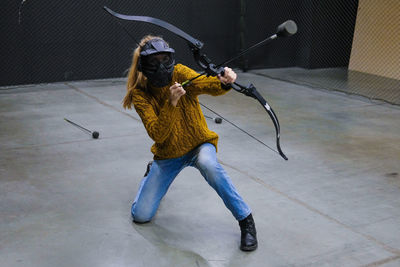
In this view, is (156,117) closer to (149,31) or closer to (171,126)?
(171,126)

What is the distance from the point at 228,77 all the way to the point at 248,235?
38.4 inches

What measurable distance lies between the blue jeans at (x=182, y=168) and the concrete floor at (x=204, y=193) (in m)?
0.14

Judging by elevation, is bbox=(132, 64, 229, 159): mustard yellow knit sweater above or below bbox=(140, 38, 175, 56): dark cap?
below

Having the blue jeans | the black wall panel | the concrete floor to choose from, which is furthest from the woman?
the black wall panel

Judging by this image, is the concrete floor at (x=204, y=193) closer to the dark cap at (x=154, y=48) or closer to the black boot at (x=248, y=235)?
the black boot at (x=248, y=235)

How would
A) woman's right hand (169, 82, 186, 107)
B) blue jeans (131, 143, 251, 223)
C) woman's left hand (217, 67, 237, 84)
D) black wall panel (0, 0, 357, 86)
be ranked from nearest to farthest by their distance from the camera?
woman's right hand (169, 82, 186, 107) → woman's left hand (217, 67, 237, 84) → blue jeans (131, 143, 251, 223) → black wall panel (0, 0, 357, 86)

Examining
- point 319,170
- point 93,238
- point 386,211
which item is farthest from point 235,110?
point 93,238

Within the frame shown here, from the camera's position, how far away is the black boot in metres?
3.04

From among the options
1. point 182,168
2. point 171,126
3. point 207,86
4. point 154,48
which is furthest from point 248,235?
point 154,48

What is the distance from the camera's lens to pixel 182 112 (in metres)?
3.17

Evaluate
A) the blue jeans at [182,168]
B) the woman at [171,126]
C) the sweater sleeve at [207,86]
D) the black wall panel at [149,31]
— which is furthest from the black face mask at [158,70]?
the black wall panel at [149,31]

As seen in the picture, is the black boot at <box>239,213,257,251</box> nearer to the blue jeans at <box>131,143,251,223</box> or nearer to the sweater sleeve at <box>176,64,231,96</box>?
the blue jeans at <box>131,143,251,223</box>

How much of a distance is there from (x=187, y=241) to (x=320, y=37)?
7.43 m

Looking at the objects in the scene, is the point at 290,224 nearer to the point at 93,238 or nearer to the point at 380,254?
the point at 380,254
